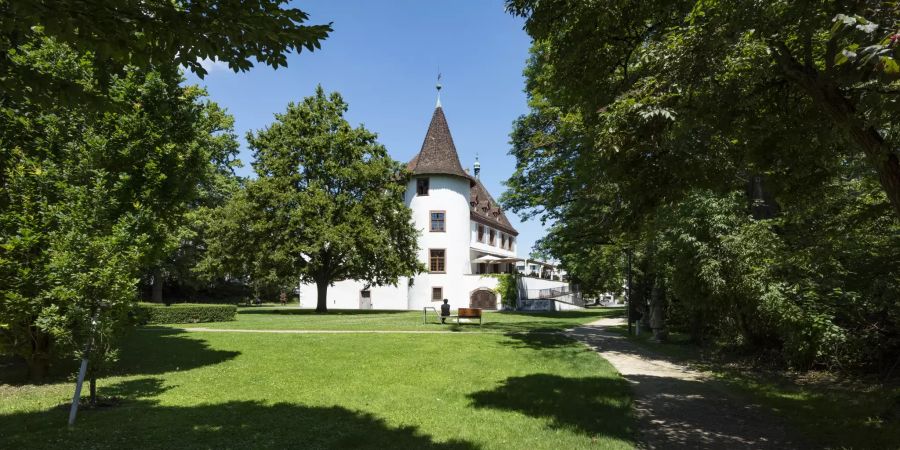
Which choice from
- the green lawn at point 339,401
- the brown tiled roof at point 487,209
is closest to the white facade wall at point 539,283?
the brown tiled roof at point 487,209

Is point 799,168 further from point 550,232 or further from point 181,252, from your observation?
point 181,252

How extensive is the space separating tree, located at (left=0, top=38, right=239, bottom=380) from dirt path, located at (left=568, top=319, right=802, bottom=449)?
813cm

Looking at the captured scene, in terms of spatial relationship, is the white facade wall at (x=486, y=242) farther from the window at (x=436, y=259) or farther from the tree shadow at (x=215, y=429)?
the tree shadow at (x=215, y=429)

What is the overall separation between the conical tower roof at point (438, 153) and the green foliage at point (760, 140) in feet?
98.1

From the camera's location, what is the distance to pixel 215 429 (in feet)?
21.7

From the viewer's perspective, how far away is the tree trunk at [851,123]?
4.64 meters

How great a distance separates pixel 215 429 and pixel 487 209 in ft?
162

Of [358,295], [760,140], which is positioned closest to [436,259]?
[358,295]

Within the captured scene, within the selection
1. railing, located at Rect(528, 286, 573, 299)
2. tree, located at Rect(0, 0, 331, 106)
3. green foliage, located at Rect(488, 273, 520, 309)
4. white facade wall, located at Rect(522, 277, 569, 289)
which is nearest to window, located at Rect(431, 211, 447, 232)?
green foliage, located at Rect(488, 273, 520, 309)

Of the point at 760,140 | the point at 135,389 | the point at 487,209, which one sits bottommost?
the point at 135,389

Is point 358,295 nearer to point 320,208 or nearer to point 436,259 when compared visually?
point 436,259

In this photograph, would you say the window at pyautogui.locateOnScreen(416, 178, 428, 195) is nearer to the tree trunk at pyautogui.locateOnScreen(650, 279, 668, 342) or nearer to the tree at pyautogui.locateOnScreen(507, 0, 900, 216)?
the tree trunk at pyautogui.locateOnScreen(650, 279, 668, 342)

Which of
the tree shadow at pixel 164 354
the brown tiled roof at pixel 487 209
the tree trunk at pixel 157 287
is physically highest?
the brown tiled roof at pixel 487 209

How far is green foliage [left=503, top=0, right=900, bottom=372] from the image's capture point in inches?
195
